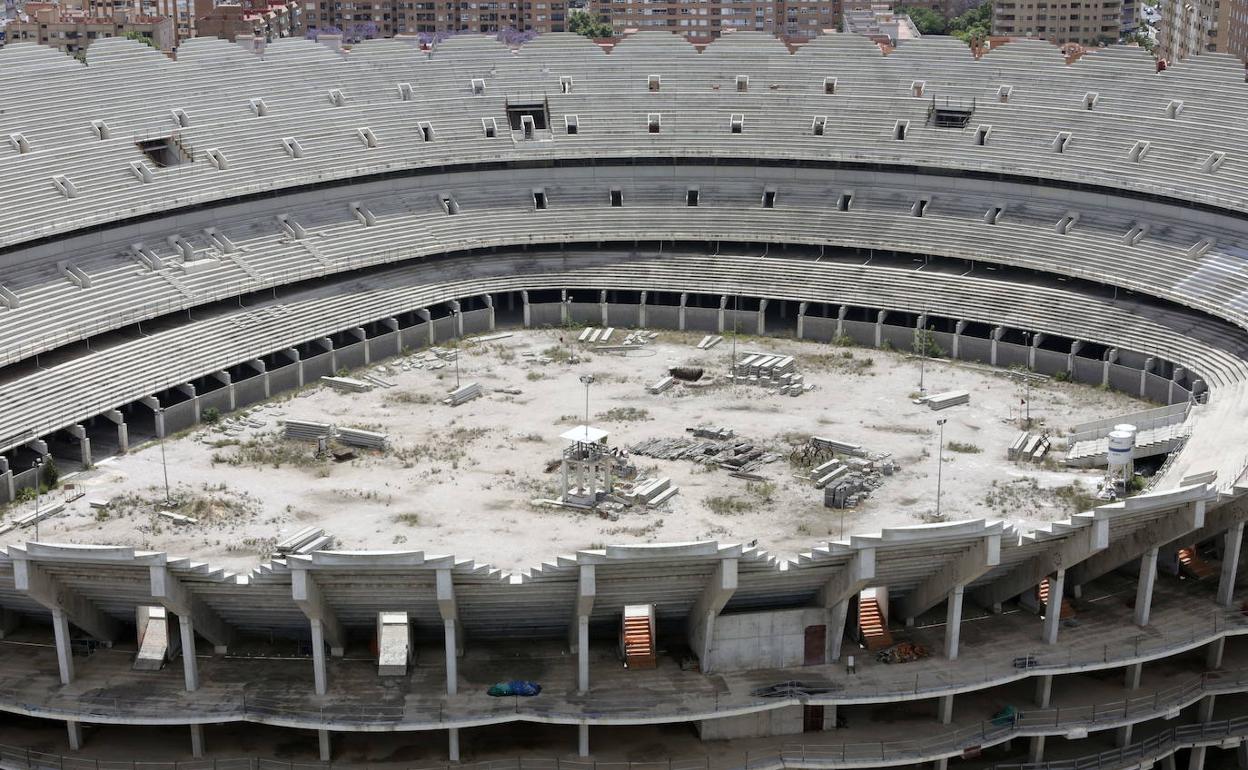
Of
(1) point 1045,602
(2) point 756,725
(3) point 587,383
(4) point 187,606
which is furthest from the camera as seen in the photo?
(3) point 587,383

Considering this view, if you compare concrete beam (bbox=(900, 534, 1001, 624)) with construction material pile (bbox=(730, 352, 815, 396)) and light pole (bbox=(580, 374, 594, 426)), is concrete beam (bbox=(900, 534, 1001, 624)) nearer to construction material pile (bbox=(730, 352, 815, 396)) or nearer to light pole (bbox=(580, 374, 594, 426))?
light pole (bbox=(580, 374, 594, 426))

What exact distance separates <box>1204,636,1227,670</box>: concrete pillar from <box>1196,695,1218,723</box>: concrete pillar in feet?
3.03

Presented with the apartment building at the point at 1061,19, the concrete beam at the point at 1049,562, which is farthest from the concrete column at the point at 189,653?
the apartment building at the point at 1061,19

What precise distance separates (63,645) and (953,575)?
24.2m

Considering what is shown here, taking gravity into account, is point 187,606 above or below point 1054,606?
above

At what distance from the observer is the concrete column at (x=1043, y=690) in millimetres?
49500

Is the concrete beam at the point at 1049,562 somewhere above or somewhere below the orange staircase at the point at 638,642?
above

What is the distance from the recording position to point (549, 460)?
65875 mm

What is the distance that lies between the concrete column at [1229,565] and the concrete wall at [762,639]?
41.1 ft

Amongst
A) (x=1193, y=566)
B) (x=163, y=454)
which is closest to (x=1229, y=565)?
(x=1193, y=566)

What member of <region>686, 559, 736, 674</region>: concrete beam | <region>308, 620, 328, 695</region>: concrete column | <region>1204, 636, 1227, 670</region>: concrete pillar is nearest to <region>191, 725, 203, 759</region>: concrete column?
<region>308, 620, 328, 695</region>: concrete column

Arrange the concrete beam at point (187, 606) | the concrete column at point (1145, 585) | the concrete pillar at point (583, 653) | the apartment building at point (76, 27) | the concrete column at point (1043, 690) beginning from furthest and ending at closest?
the apartment building at point (76, 27)
the concrete column at point (1145, 585)
the concrete column at point (1043, 690)
the concrete pillar at point (583, 653)
the concrete beam at point (187, 606)

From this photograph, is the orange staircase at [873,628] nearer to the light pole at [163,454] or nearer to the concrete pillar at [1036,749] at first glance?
the concrete pillar at [1036,749]

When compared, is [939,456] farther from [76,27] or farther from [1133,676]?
[76,27]
